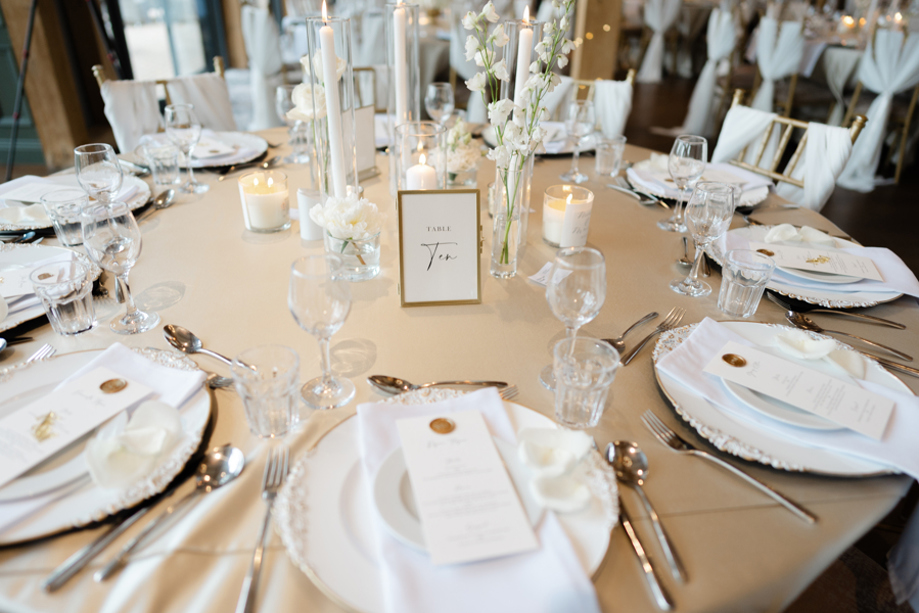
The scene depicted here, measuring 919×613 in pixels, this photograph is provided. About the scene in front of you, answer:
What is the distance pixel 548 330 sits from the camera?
3.65ft

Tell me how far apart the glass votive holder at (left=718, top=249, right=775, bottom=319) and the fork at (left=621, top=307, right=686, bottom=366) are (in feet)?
0.32

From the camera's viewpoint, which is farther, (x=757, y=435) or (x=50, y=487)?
(x=757, y=435)

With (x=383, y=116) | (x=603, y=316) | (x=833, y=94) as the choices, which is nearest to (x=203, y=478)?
(x=603, y=316)

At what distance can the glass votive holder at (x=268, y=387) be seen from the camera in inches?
30.6

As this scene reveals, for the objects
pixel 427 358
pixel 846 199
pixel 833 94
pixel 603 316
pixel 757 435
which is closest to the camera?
pixel 757 435

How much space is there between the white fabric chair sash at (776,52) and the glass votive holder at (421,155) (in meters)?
4.32

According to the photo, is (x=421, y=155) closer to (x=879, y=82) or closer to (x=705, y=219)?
(x=705, y=219)

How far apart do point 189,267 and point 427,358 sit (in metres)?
0.65

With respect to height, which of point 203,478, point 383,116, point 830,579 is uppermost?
point 383,116

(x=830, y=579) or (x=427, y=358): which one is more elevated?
(x=427, y=358)

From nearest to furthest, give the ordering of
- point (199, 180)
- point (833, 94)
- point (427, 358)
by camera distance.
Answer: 1. point (427, 358)
2. point (199, 180)
3. point (833, 94)

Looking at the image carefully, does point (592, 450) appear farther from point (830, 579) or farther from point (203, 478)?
point (830, 579)

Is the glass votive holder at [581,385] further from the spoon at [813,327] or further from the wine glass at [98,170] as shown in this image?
the wine glass at [98,170]

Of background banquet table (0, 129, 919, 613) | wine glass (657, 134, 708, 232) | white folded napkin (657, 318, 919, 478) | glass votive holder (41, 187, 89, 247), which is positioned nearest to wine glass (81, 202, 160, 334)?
background banquet table (0, 129, 919, 613)
